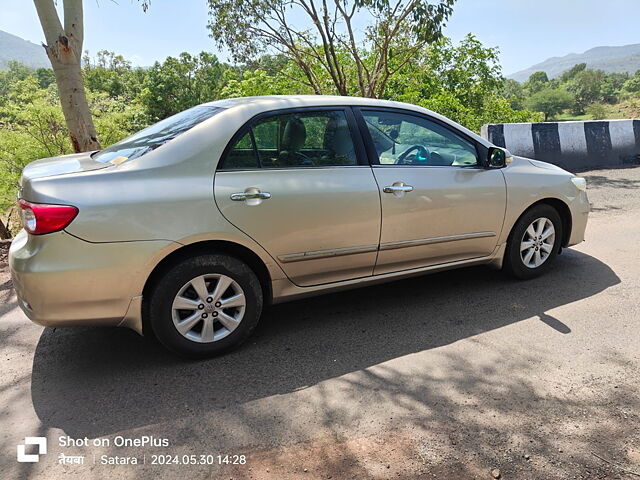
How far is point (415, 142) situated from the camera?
390cm

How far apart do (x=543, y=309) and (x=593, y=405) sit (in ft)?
4.31

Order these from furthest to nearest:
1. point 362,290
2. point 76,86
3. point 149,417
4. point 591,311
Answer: point 76,86 → point 362,290 → point 591,311 → point 149,417

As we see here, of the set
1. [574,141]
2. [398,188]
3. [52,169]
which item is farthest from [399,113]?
[574,141]

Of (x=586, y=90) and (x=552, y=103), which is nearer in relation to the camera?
(x=552, y=103)

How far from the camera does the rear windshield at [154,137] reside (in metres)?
3.17

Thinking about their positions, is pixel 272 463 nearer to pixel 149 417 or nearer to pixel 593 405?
pixel 149 417

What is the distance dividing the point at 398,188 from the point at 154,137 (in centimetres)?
180

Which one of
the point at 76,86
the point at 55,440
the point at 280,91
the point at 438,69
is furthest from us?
the point at 438,69

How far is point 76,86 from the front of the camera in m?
5.36

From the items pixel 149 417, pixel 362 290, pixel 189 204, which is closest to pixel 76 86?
pixel 189 204

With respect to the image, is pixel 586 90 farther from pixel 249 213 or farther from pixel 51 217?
pixel 51 217

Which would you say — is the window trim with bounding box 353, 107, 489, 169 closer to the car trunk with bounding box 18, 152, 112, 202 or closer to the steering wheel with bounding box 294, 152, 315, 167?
the steering wheel with bounding box 294, 152, 315, 167

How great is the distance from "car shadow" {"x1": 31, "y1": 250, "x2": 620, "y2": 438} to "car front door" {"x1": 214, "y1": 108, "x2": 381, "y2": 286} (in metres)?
0.46

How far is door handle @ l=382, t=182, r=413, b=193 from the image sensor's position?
356cm
